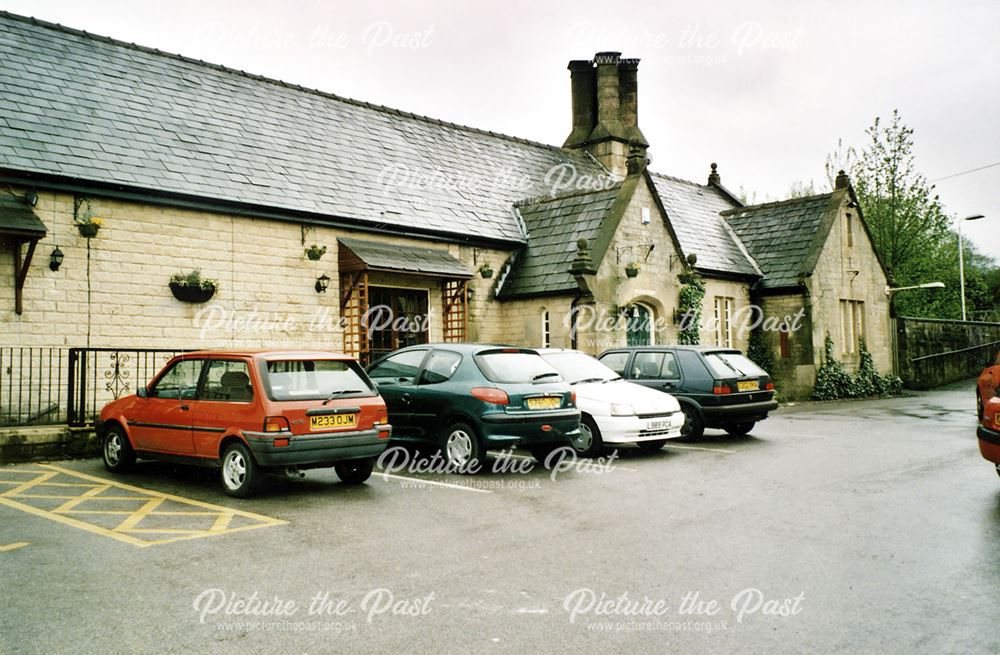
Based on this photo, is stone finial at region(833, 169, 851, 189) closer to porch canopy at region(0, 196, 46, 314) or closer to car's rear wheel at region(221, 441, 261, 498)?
car's rear wheel at region(221, 441, 261, 498)

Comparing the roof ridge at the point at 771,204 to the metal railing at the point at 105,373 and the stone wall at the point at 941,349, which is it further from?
the metal railing at the point at 105,373

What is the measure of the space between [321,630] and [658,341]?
16128mm

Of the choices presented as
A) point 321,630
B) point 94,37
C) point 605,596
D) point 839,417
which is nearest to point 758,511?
point 605,596


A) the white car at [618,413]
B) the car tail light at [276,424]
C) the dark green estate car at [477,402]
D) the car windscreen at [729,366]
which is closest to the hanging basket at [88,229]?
the dark green estate car at [477,402]

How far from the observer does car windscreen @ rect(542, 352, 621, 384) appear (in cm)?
1223

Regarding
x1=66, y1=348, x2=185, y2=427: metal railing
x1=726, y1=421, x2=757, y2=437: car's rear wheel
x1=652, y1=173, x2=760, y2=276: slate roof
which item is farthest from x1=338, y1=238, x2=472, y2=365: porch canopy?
x1=652, y1=173, x2=760, y2=276: slate roof

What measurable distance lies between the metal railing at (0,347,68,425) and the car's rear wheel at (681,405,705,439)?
10.3 metres

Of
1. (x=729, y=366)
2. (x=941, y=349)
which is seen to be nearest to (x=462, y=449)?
(x=729, y=366)

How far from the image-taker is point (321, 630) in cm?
457

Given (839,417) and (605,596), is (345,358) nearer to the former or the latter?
(605,596)

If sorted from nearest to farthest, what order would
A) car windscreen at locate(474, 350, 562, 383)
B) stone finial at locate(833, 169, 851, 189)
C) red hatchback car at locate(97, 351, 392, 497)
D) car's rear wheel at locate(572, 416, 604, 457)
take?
1. red hatchback car at locate(97, 351, 392, 497)
2. car windscreen at locate(474, 350, 562, 383)
3. car's rear wheel at locate(572, 416, 604, 457)
4. stone finial at locate(833, 169, 851, 189)

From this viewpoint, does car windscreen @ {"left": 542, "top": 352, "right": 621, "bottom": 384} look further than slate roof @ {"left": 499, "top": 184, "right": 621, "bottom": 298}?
No

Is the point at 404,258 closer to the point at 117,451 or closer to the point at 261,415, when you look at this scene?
the point at 117,451

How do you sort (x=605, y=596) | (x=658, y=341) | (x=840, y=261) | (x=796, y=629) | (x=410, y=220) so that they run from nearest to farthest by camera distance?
(x=796, y=629), (x=605, y=596), (x=410, y=220), (x=658, y=341), (x=840, y=261)
